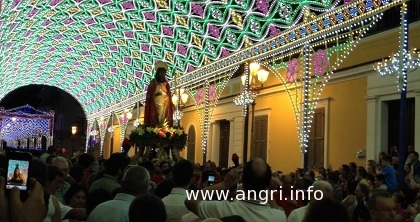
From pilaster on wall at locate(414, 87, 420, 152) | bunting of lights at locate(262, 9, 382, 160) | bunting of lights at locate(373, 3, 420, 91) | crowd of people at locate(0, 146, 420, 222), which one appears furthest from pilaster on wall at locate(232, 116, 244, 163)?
crowd of people at locate(0, 146, 420, 222)

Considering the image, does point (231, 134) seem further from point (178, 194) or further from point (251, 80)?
point (178, 194)

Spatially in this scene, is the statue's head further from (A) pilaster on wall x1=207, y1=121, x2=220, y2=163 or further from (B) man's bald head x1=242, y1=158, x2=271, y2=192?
(B) man's bald head x1=242, y1=158, x2=271, y2=192

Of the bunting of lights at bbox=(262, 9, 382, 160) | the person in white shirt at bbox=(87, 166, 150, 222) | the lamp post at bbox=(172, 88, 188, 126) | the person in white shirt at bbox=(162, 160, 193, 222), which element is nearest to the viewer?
the person in white shirt at bbox=(87, 166, 150, 222)

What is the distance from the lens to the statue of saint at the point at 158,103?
56.2 feet

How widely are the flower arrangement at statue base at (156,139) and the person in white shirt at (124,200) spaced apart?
35.4ft

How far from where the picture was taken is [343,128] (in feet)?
64.2

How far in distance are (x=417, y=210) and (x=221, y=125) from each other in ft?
71.1

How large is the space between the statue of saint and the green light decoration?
162 inches

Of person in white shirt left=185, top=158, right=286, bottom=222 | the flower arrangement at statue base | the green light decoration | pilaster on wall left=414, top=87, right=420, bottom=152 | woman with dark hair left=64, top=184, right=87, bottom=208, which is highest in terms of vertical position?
the green light decoration

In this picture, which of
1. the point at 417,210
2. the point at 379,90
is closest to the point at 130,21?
the point at 379,90

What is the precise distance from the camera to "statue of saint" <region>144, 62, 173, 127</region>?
56.2 ft

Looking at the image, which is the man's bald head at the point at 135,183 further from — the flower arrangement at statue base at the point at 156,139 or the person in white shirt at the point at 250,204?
the flower arrangement at statue base at the point at 156,139

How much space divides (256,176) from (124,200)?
1253mm

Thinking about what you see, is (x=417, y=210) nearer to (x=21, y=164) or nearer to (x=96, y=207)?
(x=96, y=207)
